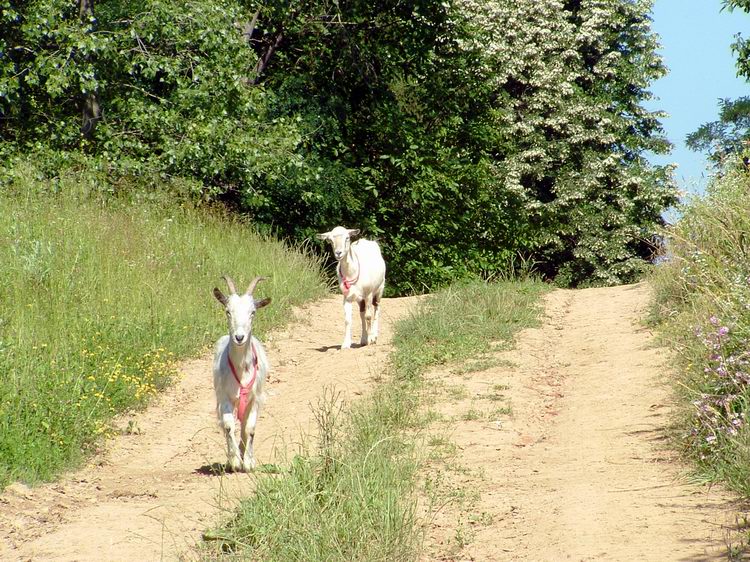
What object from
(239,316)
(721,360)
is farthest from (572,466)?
(239,316)

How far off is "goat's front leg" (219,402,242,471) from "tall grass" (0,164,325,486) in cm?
153

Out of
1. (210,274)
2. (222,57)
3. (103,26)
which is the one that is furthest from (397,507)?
(103,26)

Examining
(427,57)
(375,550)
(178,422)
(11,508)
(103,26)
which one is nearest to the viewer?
(375,550)

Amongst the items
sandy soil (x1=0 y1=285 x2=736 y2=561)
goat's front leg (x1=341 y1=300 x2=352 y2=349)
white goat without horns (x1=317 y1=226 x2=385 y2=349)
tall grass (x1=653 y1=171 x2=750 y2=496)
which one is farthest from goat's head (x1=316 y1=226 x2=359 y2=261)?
tall grass (x1=653 y1=171 x2=750 y2=496)

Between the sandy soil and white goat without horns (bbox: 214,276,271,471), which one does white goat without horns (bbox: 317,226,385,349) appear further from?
white goat without horns (bbox: 214,276,271,471)

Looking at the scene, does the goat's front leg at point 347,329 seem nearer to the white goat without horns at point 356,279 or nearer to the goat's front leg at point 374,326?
the white goat without horns at point 356,279

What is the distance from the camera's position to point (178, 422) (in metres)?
11.9

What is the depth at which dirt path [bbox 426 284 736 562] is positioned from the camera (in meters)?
6.64

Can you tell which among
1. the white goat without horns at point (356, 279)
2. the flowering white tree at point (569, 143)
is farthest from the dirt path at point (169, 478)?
the flowering white tree at point (569, 143)

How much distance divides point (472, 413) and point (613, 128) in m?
27.1

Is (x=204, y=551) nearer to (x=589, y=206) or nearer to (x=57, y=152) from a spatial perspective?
(x=57, y=152)

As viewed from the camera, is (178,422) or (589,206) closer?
(178,422)

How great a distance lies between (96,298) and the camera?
1403 centimetres

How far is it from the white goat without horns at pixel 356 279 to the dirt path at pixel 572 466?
240 cm
